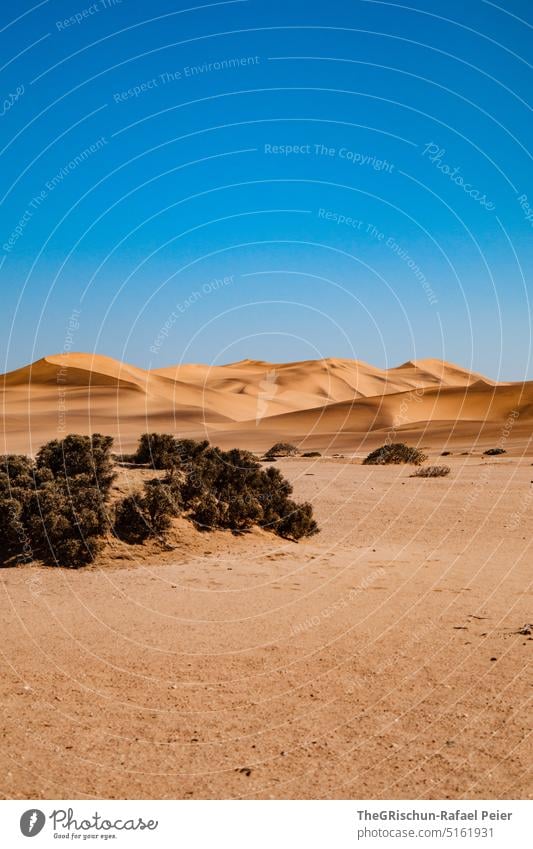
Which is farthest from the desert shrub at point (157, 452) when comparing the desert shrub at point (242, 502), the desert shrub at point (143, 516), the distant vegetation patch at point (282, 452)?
the distant vegetation patch at point (282, 452)

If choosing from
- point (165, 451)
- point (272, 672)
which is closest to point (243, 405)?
point (165, 451)

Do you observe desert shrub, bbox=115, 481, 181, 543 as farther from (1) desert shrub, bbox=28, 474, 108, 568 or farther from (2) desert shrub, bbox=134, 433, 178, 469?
(2) desert shrub, bbox=134, 433, 178, 469

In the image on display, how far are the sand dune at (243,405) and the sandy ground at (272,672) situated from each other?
26684 mm

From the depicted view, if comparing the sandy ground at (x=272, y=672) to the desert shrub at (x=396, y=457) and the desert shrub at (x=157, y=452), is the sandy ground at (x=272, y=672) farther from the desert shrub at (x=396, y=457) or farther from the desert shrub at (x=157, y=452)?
the desert shrub at (x=396, y=457)

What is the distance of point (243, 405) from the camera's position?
281 feet

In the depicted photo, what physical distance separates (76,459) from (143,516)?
4.54 m

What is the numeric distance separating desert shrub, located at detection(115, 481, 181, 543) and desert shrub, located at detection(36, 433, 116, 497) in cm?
217

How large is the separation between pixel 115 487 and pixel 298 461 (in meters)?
14.6

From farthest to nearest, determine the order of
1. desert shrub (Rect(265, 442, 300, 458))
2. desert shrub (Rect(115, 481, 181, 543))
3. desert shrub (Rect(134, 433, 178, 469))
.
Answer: desert shrub (Rect(265, 442, 300, 458))
desert shrub (Rect(134, 433, 178, 469))
desert shrub (Rect(115, 481, 181, 543))

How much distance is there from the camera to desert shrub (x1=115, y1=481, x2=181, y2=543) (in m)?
13.8

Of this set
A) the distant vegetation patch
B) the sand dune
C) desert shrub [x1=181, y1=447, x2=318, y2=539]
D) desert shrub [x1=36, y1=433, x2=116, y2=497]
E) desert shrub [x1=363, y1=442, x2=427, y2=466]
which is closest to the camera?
desert shrub [x1=181, y1=447, x2=318, y2=539]

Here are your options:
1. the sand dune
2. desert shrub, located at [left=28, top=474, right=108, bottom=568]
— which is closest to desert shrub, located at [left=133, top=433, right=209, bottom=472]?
desert shrub, located at [left=28, top=474, right=108, bottom=568]

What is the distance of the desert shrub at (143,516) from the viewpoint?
543 inches
